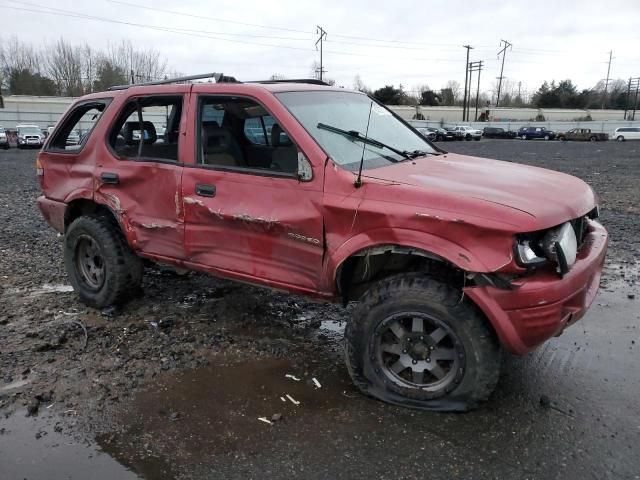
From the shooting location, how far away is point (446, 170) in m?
3.57

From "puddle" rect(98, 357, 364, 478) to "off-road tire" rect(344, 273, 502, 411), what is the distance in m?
0.27

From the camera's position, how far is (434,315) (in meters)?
3.04

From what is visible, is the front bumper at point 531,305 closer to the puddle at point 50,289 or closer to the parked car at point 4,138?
the puddle at point 50,289

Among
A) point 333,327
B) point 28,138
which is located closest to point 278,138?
point 333,327

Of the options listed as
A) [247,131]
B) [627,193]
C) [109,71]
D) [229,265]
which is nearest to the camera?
[229,265]

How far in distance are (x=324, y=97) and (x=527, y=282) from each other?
207cm

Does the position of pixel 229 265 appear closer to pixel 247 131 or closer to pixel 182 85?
pixel 247 131

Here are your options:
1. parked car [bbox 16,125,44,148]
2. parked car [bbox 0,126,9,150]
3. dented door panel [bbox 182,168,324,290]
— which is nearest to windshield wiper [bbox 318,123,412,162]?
dented door panel [bbox 182,168,324,290]

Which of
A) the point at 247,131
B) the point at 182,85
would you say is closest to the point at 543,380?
the point at 247,131

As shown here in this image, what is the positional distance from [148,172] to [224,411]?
6.36 ft

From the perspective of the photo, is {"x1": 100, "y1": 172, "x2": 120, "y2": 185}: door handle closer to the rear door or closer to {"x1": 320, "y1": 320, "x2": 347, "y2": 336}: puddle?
the rear door

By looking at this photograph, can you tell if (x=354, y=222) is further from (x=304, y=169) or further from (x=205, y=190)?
(x=205, y=190)

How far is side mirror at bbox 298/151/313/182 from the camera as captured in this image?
3338mm

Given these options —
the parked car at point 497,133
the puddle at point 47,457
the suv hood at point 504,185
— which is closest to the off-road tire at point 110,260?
the puddle at point 47,457
